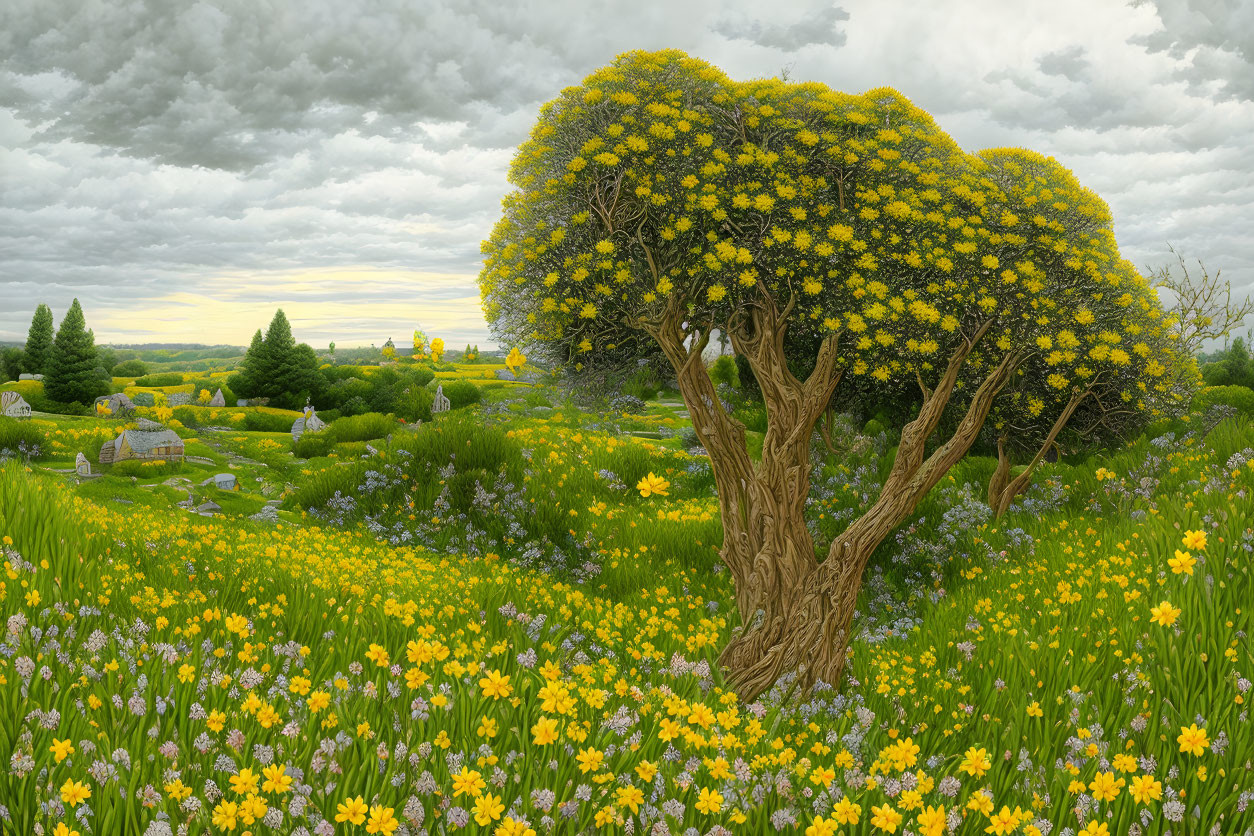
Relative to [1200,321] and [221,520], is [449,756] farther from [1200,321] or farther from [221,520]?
[1200,321]

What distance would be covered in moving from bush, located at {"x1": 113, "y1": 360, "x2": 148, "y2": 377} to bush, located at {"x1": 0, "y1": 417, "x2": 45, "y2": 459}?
2688 centimetres

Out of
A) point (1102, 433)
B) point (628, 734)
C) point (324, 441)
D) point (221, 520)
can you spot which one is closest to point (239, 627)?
point (628, 734)

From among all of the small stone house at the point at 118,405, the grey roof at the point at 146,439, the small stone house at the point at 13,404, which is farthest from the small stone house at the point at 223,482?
the small stone house at the point at 13,404

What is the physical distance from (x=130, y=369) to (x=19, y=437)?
29200 millimetres

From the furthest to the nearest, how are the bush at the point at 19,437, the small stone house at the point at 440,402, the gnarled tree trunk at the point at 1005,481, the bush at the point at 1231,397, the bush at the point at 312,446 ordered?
the small stone house at the point at 440,402 < the bush at the point at 312,446 < the bush at the point at 1231,397 < the bush at the point at 19,437 < the gnarled tree trunk at the point at 1005,481

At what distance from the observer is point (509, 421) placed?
14.9 m

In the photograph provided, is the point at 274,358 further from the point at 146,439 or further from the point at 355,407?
the point at 146,439

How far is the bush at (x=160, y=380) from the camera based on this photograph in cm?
3561

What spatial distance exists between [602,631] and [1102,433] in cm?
788

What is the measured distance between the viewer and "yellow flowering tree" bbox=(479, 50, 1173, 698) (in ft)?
24.0

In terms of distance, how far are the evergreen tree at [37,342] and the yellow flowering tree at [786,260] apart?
1481 inches

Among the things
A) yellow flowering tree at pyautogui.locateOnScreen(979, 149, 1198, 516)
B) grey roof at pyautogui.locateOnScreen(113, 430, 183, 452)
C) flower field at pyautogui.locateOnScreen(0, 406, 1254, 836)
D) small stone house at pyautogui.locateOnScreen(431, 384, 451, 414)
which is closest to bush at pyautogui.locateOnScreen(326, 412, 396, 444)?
small stone house at pyautogui.locateOnScreen(431, 384, 451, 414)

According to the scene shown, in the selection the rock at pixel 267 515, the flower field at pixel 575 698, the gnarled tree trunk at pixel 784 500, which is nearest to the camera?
the flower field at pixel 575 698

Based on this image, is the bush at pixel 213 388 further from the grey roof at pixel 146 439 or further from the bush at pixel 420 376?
the grey roof at pixel 146 439
